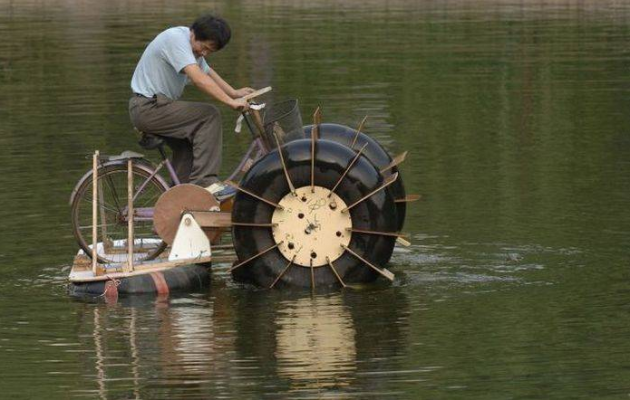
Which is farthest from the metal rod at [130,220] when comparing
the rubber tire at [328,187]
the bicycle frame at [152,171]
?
the rubber tire at [328,187]

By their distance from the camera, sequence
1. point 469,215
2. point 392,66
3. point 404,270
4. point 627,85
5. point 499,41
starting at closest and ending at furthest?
point 404,270
point 469,215
point 627,85
point 392,66
point 499,41

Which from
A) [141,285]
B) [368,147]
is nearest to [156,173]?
[141,285]

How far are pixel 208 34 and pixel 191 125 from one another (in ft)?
2.30

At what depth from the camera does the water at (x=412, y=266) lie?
32.4 feet

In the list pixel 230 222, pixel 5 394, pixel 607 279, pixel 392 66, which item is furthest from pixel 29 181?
pixel 392 66

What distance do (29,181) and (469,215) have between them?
15.6ft

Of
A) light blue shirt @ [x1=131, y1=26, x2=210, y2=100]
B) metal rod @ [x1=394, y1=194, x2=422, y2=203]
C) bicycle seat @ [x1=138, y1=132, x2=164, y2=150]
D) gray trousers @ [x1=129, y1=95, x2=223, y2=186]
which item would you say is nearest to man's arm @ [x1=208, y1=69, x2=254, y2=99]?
light blue shirt @ [x1=131, y1=26, x2=210, y2=100]

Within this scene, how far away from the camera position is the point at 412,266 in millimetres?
13133

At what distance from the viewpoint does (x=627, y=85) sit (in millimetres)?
26312

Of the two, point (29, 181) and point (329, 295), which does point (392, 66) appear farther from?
point (329, 295)

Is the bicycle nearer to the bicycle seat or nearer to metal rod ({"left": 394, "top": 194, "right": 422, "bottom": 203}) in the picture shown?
the bicycle seat

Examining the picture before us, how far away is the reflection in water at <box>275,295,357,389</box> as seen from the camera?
32.2 ft

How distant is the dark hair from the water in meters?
1.72

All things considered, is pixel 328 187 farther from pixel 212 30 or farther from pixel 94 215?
pixel 94 215
